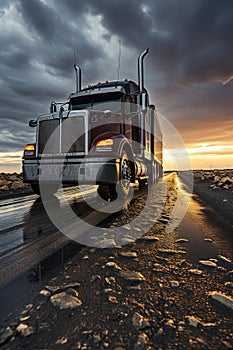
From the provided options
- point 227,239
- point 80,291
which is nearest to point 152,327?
point 80,291

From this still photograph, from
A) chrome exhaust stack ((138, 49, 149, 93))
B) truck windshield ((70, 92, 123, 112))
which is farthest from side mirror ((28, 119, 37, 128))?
chrome exhaust stack ((138, 49, 149, 93))

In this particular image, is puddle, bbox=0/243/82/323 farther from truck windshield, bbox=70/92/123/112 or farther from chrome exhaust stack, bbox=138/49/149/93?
chrome exhaust stack, bbox=138/49/149/93

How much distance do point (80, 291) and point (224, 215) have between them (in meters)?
3.38

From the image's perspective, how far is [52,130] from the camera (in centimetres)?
539

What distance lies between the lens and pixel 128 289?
4.83 feet

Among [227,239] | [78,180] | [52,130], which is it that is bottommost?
[227,239]

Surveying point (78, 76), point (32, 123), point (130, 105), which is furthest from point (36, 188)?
point (78, 76)

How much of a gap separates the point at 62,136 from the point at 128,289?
4.43 metres

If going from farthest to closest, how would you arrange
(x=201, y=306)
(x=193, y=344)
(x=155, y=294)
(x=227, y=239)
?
1. (x=227, y=239)
2. (x=155, y=294)
3. (x=201, y=306)
4. (x=193, y=344)

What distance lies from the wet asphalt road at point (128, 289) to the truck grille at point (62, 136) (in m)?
2.69

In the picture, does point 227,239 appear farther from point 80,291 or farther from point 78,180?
point 78,180

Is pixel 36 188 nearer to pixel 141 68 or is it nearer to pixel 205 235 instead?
pixel 141 68

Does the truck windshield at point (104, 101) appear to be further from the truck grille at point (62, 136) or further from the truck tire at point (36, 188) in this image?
the truck tire at point (36, 188)

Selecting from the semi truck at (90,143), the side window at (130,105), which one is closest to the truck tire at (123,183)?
the semi truck at (90,143)
